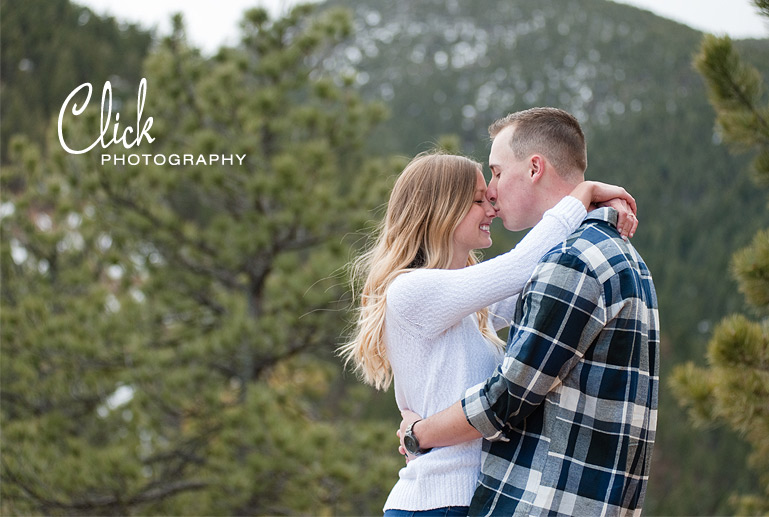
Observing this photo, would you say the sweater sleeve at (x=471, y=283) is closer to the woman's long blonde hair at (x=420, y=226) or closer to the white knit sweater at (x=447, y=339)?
the white knit sweater at (x=447, y=339)

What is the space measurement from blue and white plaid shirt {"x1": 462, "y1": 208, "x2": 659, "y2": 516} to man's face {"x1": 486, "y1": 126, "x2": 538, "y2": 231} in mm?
302

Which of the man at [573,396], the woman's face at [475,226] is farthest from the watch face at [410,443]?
the woman's face at [475,226]

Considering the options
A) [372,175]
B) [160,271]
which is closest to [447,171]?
[372,175]

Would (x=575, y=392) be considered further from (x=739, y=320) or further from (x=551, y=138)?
(x=739, y=320)

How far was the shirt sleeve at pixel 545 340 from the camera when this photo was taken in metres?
1.51

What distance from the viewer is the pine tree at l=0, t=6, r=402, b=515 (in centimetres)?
578

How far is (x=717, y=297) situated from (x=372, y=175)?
721 inches

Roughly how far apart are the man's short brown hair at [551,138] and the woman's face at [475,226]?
0.44 feet

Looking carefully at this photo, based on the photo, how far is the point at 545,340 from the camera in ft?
4.95

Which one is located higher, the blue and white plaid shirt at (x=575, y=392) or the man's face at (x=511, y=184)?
the man's face at (x=511, y=184)

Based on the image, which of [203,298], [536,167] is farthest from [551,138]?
[203,298]

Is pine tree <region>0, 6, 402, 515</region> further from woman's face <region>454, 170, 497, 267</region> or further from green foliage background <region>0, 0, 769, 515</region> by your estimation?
woman's face <region>454, 170, 497, 267</region>

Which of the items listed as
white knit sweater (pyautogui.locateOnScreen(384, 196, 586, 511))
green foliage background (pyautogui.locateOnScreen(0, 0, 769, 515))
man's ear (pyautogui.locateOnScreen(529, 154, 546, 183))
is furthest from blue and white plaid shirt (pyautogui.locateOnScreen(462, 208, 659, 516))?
green foliage background (pyautogui.locateOnScreen(0, 0, 769, 515))

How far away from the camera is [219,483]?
6.07 m
